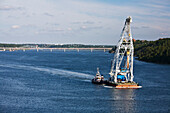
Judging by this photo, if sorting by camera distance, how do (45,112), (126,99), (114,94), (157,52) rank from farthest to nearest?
(157,52)
(114,94)
(126,99)
(45,112)

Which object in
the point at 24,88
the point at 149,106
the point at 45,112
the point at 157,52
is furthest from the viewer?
the point at 157,52

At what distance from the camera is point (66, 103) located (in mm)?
47750

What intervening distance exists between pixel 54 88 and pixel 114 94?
37.2 feet

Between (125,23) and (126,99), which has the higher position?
(125,23)

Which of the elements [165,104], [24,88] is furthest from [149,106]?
[24,88]

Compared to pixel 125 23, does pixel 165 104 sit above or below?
below

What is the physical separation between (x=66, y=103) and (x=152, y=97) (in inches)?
553

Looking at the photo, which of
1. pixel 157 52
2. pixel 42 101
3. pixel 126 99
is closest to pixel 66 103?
pixel 42 101

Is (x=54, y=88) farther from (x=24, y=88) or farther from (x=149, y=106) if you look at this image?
(x=149, y=106)

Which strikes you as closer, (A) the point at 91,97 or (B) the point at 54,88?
(A) the point at 91,97

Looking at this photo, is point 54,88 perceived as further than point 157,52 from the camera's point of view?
No

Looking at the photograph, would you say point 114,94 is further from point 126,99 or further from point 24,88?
point 24,88

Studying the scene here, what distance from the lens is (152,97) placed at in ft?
175

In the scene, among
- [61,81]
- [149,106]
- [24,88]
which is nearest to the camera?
[149,106]
